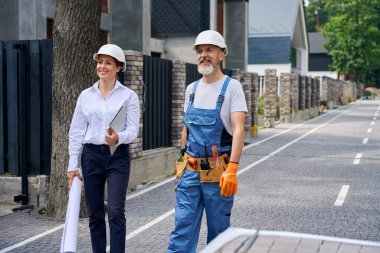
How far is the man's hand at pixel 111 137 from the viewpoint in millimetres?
5293

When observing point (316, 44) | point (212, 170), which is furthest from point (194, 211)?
point (316, 44)

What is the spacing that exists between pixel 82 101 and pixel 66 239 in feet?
4.37

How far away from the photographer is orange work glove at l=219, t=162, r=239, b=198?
4.64m

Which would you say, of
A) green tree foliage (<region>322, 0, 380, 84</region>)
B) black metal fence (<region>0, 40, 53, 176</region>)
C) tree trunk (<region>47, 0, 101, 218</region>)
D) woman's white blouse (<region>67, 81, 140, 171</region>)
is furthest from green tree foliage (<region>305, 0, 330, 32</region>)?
woman's white blouse (<region>67, 81, 140, 171</region>)

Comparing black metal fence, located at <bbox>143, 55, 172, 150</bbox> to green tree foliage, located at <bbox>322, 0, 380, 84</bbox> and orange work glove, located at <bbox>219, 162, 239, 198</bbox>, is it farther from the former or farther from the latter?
green tree foliage, located at <bbox>322, 0, 380, 84</bbox>

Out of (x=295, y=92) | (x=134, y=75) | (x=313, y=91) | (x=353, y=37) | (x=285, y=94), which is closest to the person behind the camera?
(x=134, y=75)

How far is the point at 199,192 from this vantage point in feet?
16.2

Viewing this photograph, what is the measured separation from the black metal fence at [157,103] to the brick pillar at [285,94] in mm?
17030

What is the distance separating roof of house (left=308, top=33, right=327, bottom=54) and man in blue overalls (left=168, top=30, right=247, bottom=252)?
9090 centimetres

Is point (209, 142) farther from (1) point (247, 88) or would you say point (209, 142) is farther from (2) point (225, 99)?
(1) point (247, 88)

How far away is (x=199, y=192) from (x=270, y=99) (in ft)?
75.0

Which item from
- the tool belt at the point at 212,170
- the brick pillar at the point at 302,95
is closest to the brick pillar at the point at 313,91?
the brick pillar at the point at 302,95

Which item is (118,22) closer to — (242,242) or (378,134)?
(378,134)

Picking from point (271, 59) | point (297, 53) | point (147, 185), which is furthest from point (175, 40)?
point (297, 53)
